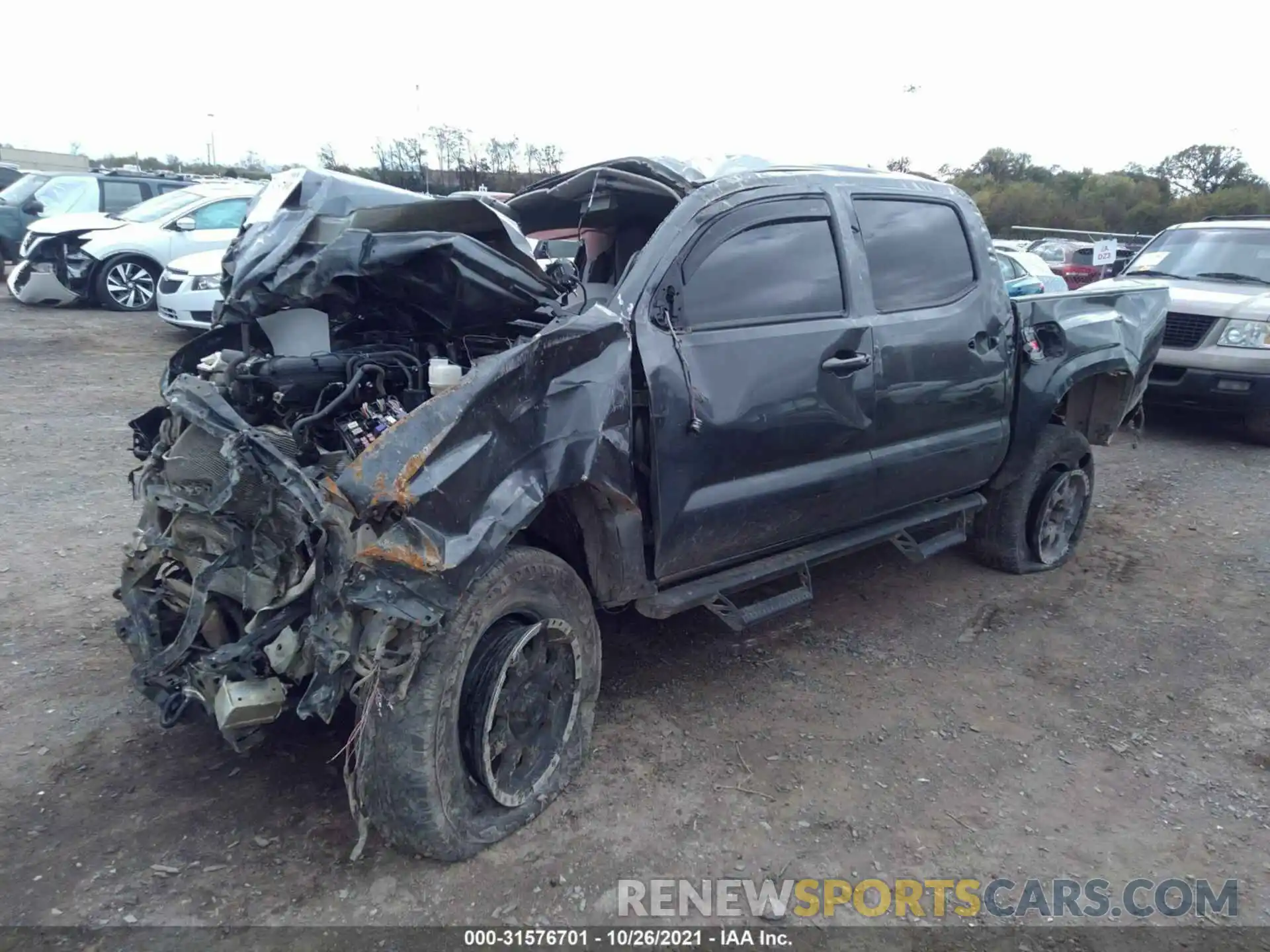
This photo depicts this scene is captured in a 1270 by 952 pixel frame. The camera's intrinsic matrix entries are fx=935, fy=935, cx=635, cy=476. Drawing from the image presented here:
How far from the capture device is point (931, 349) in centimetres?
434

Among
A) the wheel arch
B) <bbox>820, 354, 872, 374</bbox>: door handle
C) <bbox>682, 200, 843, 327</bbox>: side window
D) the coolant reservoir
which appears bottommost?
the wheel arch

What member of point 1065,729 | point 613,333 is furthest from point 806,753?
point 613,333

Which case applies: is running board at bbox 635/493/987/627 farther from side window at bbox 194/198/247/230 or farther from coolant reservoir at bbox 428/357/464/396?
side window at bbox 194/198/247/230

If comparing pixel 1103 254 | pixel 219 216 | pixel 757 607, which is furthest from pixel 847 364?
pixel 1103 254

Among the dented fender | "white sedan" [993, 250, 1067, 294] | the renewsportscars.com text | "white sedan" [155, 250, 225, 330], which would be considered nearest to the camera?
the renewsportscars.com text

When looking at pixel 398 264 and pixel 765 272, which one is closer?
pixel 398 264

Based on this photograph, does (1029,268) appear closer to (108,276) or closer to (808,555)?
(808,555)

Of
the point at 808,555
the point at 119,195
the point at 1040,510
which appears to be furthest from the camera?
the point at 119,195

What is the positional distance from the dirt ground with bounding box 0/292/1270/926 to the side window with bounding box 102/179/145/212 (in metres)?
11.7

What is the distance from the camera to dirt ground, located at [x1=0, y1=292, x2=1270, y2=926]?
2.85m

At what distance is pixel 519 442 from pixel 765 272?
142 cm

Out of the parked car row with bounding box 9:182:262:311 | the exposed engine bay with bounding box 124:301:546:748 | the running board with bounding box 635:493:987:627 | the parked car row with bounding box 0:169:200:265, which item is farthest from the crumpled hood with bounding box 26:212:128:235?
the running board with bounding box 635:493:987:627

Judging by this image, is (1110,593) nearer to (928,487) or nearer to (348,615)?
(928,487)

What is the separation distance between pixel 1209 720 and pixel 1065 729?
26.9 inches
